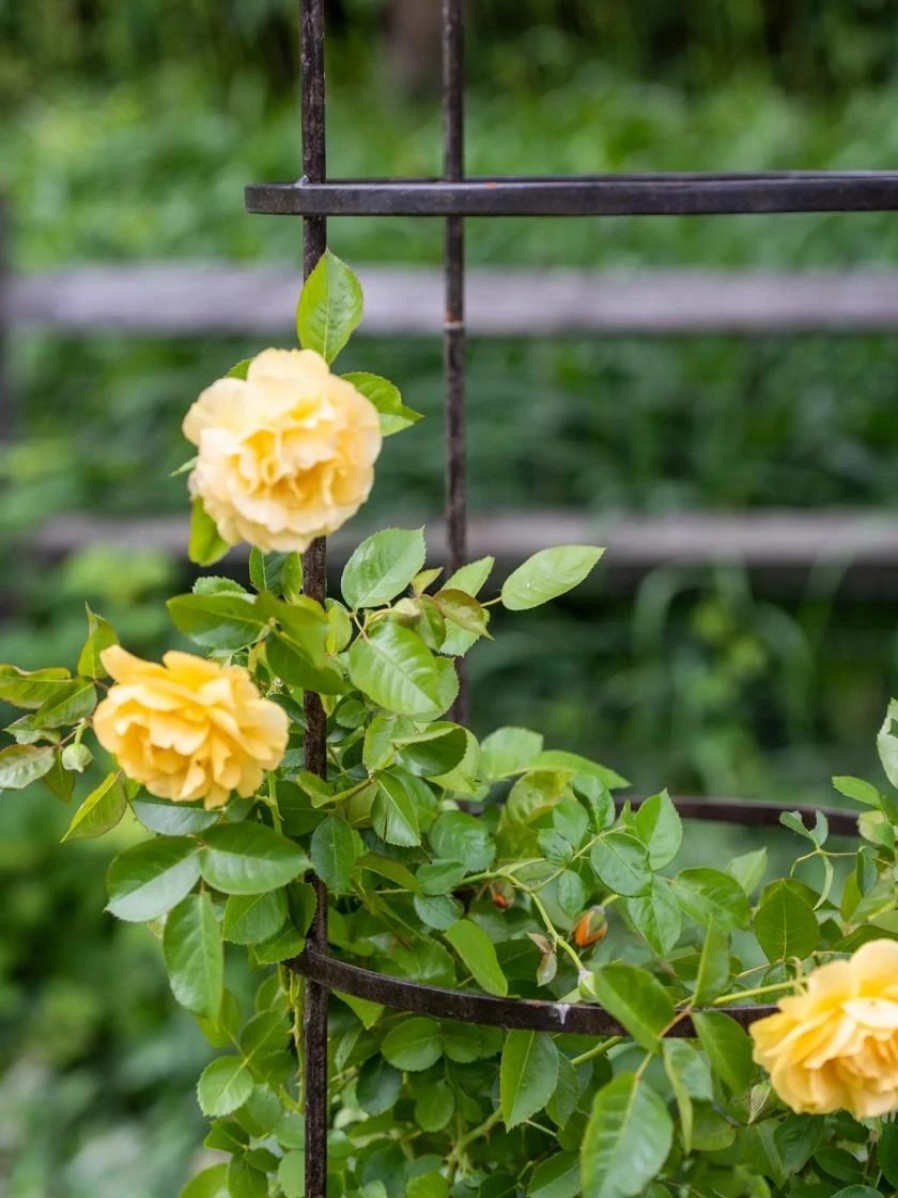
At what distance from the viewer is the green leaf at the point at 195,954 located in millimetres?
601

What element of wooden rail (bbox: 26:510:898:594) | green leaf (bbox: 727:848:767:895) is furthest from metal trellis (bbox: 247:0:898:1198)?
wooden rail (bbox: 26:510:898:594)

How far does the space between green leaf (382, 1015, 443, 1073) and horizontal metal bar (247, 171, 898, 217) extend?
0.36 meters

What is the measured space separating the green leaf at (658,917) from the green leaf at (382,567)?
169 millimetres

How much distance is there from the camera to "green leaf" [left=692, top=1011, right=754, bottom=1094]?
1.99 feet

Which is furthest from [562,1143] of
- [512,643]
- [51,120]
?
[51,120]

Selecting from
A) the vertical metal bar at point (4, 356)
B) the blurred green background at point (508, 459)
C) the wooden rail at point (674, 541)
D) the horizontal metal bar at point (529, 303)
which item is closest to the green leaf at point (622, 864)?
the blurred green background at point (508, 459)

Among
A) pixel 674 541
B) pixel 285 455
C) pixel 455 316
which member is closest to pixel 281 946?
pixel 285 455

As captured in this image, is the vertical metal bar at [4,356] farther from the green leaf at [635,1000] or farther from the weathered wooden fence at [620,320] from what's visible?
the green leaf at [635,1000]

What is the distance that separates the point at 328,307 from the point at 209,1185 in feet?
1.40

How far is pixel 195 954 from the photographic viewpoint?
24.0 inches

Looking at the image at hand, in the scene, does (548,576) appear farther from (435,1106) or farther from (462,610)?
(435,1106)

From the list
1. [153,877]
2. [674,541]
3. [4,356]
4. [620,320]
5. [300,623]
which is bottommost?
[674,541]

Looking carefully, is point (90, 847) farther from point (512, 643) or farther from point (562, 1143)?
point (562, 1143)

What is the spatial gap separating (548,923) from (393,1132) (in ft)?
0.64
